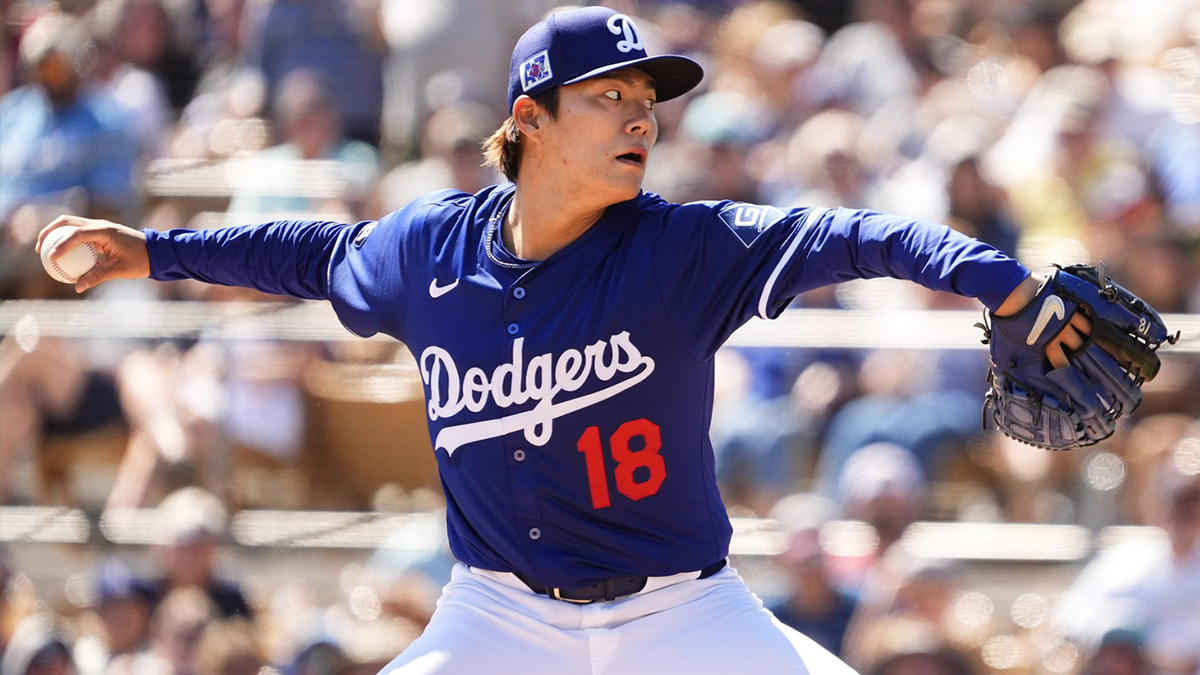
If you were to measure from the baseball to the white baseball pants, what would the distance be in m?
1.20

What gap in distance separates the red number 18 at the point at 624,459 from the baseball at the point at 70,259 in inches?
50.4

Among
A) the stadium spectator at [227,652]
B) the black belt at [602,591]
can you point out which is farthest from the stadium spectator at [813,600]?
the black belt at [602,591]

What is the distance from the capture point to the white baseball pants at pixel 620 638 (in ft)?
10.4

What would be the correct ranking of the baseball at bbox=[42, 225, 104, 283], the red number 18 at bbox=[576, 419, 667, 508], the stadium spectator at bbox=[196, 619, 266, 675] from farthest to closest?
1. the stadium spectator at bbox=[196, 619, 266, 675]
2. the baseball at bbox=[42, 225, 104, 283]
3. the red number 18 at bbox=[576, 419, 667, 508]

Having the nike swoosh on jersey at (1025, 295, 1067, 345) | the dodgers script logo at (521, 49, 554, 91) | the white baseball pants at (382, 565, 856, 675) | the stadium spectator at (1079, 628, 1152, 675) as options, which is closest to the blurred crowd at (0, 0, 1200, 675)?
the stadium spectator at (1079, 628, 1152, 675)

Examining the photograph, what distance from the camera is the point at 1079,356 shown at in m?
2.91

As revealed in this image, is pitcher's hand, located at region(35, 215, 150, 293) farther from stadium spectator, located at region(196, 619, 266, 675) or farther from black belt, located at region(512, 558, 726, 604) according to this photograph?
stadium spectator, located at region(196, 619, 266, 675)

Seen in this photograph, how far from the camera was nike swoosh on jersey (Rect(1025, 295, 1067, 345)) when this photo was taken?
111 inches

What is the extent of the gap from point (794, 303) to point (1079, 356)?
3319 mm

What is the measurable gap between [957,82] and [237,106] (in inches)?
147

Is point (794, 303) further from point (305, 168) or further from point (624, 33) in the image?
point (624, 33)

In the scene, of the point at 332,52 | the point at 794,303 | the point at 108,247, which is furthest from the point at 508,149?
the point at 332,52

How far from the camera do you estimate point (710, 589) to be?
3.34 m

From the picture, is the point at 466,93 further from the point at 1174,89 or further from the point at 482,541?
the point at 482,541
